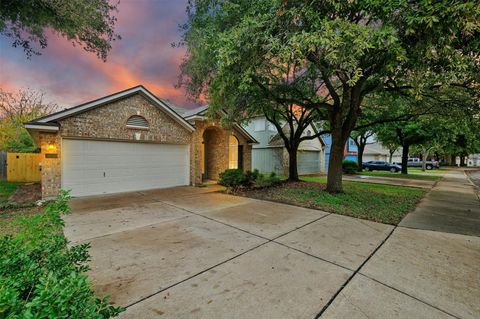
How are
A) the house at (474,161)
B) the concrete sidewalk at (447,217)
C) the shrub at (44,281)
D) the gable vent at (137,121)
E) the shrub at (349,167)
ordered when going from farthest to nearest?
the house at (474,161), the shrub at (349,167), the gable vent at (137,121), the concrete sidewalk at (447,217), the shrub at (44,281)

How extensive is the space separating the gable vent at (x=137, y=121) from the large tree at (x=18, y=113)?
1495 cm

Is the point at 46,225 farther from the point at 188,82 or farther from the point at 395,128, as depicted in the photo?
the point at 395,128

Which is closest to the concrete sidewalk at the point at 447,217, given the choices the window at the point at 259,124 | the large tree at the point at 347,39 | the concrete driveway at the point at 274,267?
the concrete driveway at the point at 274,267

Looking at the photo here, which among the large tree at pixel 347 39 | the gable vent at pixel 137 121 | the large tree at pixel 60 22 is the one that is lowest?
the gable vent at pixel 137 121

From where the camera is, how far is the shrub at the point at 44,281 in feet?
3.63

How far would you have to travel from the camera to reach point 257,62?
5.55 m

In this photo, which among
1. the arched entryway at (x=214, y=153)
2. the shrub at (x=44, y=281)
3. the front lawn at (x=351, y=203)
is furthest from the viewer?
the arched entryway at (x=214, y=153)

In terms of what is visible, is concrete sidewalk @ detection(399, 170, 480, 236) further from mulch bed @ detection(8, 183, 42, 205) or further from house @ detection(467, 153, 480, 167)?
house @ detection(467, 153, 480, 167)

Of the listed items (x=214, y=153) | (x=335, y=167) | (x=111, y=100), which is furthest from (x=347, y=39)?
(x=214, y=153)

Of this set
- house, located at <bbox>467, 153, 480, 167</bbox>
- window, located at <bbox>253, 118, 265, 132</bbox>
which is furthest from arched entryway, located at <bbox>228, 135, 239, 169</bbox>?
house, located at <bbox>467, 153, 480, 167</bbox>

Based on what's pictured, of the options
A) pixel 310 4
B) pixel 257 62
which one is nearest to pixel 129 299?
pixel 257 62

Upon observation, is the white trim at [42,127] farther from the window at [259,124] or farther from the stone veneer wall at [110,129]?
the window at [259,124]

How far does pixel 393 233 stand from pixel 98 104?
10.6 metres

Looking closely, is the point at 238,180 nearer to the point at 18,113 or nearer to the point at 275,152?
the point at 275,152
